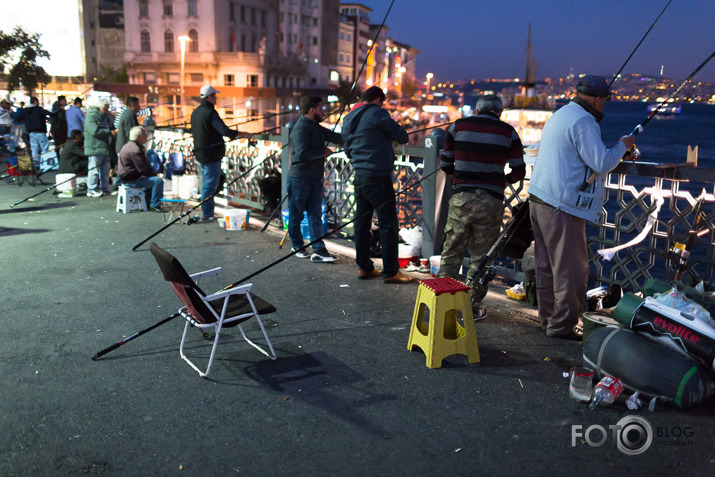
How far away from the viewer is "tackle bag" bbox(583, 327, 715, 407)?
3924 mm

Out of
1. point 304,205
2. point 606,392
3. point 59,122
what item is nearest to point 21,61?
point 59,122

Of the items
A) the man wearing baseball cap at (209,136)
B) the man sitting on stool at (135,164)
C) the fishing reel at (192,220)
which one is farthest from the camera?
the man sitting on stool at (135,164)

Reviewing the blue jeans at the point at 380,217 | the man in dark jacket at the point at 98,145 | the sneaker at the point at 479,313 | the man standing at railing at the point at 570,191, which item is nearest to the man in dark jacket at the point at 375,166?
the blue jeans at the point at 380,217

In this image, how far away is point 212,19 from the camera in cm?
7456

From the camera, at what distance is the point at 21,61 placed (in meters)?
34.5

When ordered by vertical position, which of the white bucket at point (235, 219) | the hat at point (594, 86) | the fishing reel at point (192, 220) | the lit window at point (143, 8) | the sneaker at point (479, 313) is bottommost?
the sneaker at point (479, 313)

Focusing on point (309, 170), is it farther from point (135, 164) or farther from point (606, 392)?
point (606, 392)

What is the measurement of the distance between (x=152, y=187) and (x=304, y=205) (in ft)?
14.3

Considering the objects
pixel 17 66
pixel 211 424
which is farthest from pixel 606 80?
pixel 17 66

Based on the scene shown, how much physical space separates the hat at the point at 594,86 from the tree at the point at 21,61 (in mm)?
35823

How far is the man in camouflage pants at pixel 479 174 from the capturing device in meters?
5.40

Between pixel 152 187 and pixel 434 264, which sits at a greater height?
pixel 152 187

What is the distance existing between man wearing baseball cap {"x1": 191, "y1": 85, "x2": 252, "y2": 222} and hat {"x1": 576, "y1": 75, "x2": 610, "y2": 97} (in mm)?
5746

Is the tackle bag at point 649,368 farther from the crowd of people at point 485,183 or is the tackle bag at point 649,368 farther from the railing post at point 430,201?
the railing post at point 430,201
